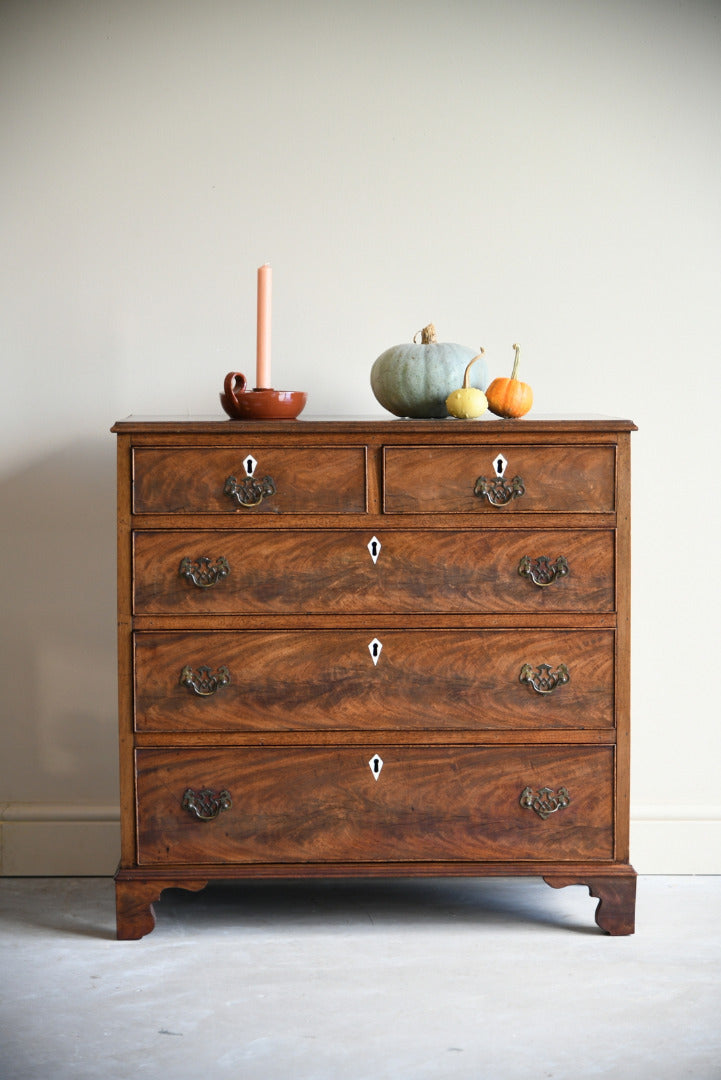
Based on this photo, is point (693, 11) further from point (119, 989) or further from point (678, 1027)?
point (119, 989)

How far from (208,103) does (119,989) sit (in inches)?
86.3

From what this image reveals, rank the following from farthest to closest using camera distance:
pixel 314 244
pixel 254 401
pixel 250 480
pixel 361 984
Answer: pixel 314 244, pixel 254 401, pixel 250 480, pixel 361 984

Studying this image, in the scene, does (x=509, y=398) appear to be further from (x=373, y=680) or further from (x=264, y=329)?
(x=373, y=680)

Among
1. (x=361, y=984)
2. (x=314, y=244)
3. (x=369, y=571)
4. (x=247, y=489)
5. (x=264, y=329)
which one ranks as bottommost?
(x=361, y=984)

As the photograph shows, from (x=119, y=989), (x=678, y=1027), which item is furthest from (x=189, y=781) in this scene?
(x=678, y=1027)

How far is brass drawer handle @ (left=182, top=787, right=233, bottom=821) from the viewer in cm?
262

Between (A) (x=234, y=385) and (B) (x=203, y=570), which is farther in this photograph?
(A) (x=234, y=385)

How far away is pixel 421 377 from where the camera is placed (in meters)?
2.69

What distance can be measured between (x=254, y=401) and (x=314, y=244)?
0.68 metres

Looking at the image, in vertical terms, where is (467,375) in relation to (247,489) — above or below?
above

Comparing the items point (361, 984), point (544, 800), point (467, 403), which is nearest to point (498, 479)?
point (467, 403)

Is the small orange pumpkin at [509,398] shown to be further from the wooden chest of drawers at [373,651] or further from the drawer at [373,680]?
the drawer at [373,680]

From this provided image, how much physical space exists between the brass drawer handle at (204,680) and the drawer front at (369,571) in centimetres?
13

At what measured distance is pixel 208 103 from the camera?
10.3ft
